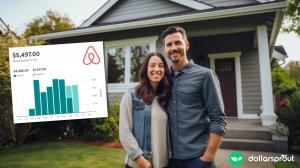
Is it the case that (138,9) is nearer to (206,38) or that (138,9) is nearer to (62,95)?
(206,38)

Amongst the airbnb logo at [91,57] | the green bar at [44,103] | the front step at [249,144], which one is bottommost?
the front step at [249,144]

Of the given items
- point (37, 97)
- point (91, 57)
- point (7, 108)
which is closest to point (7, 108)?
point (7, 108)

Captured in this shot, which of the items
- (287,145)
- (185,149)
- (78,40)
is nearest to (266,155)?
(287,145)

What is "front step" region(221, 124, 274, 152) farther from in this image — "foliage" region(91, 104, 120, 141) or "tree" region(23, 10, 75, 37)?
"tree" region(23, 10, 75, 37)

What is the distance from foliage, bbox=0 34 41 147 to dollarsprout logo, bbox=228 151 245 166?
5230 millimetres

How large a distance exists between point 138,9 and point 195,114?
28.1ft

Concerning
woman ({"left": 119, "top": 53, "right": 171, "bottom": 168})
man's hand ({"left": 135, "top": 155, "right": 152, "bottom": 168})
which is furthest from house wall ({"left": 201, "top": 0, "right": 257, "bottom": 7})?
man's hand ({"left": 135, "top": 155, "right": 152, "bottom": 168})

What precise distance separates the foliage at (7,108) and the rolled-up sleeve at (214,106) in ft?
17.5

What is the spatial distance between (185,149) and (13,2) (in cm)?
542

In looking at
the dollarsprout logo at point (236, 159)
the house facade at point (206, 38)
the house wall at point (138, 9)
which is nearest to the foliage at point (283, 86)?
the house facade at point (206, 38)

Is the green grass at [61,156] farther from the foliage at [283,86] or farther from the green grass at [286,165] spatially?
the foliage at [283,86]

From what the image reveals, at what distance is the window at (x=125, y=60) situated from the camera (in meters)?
8.24

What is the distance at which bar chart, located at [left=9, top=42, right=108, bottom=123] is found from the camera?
179 inches

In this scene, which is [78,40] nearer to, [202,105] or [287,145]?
[287,145]
